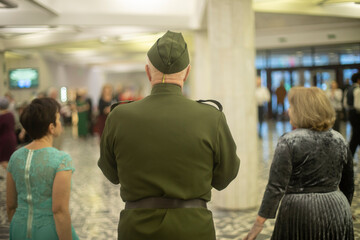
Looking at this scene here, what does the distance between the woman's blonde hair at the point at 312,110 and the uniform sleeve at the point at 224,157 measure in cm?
70

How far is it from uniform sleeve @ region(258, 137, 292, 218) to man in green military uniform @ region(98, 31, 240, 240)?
23.5 inches

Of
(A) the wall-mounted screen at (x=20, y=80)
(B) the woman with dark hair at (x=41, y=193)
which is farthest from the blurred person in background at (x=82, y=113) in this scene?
(B) the woman with dark hair at (x=41, y=193)

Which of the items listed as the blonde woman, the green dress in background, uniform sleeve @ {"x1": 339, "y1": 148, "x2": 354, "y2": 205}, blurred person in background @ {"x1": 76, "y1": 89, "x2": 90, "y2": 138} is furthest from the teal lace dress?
the green dress in background

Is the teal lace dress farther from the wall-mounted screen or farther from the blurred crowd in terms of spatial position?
the wall-mounted screen

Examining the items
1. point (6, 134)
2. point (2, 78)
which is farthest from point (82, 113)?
point (6, 134)

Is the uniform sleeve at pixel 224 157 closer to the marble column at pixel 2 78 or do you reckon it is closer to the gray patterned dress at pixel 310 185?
the gray patterned dress at pixel 310 185

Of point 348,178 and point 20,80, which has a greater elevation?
point 20,80

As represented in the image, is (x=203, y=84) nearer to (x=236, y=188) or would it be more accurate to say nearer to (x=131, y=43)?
(x=236, y=188)

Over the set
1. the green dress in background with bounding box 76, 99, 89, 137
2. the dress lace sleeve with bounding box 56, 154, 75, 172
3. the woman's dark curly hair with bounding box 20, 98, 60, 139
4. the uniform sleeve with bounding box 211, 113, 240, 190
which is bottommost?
the green dress in background with bounding box 76, 99, 89, 137

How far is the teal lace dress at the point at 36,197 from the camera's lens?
229 cm

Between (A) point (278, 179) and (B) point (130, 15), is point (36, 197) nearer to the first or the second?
(A) point (278, 179)

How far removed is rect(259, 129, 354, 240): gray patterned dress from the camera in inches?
87.6

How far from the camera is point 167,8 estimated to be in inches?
364

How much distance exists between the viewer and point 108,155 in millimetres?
1788
